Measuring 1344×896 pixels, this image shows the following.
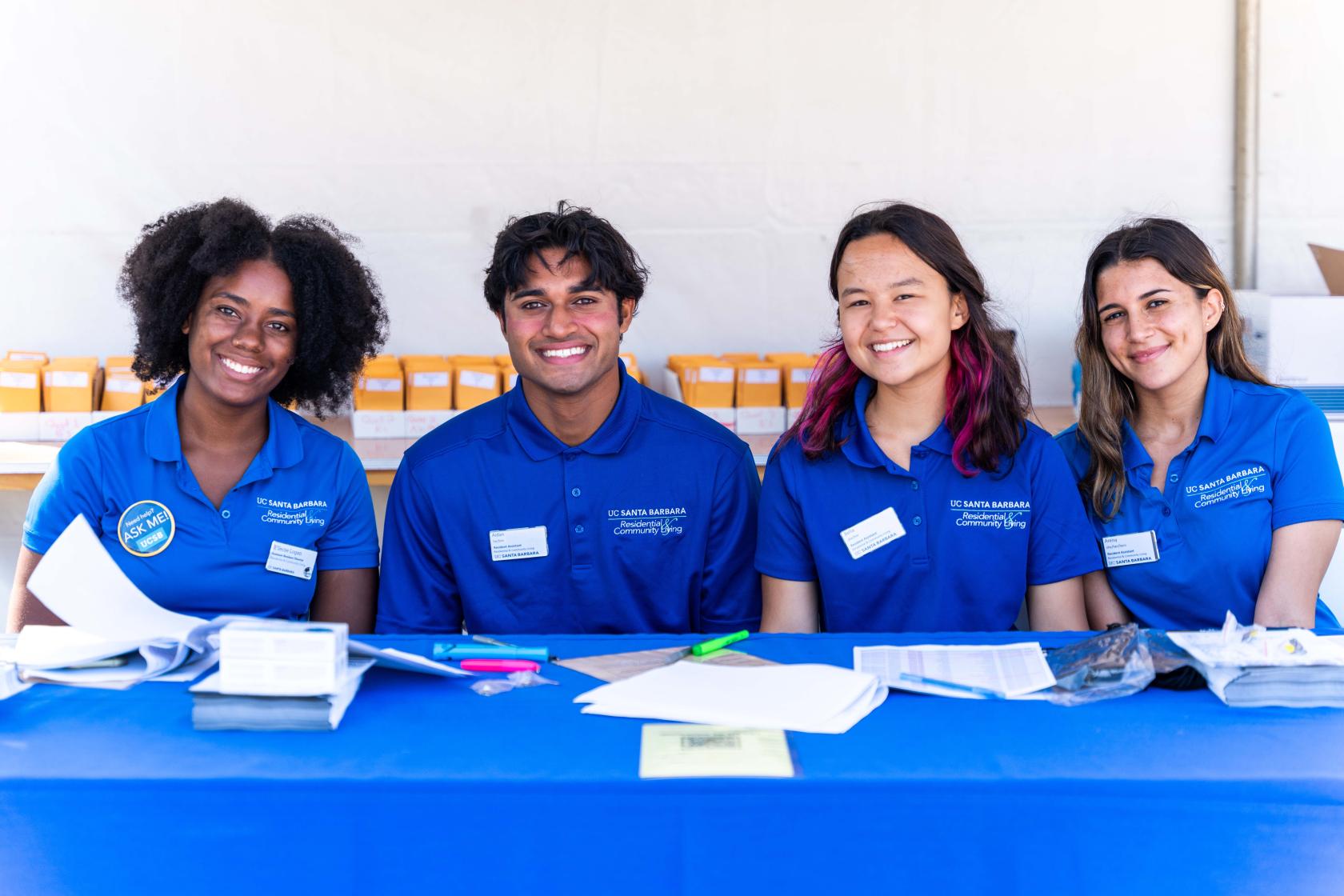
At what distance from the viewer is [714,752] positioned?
1.17 meters

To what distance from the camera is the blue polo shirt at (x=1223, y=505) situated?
6.42 ft

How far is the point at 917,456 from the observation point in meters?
2.00

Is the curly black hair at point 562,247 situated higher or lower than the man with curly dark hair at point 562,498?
higher

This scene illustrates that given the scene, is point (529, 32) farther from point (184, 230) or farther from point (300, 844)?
point (300, 844)

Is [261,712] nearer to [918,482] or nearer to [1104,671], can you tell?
[1104,671]

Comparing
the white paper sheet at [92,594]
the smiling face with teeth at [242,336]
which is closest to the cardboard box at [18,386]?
the smiling face with teeth at [242,336]

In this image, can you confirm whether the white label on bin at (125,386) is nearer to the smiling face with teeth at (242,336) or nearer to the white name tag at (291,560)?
the smiling face with teeth at (242,336)

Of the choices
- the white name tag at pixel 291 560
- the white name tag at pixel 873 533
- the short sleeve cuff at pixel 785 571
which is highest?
the white name tag at pixel 873 533

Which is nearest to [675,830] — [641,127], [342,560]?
[342,560]

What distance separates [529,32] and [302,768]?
3.17 metres

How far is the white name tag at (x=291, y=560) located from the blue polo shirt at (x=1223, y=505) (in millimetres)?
1368

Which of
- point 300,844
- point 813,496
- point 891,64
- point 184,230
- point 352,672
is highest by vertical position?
point 891,64

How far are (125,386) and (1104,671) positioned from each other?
2953mm

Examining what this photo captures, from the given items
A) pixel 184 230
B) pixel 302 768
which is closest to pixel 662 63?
pixel 184 230
